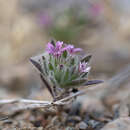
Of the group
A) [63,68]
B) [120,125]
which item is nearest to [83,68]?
[63,68]

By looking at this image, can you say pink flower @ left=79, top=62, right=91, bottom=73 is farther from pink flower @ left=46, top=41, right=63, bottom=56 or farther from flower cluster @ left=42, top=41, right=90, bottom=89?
pink flower @ left=46, top=41, right=63, bottom=56

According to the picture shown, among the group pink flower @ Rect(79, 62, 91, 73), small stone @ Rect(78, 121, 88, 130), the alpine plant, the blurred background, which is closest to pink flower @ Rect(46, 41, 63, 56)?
the alpine plant

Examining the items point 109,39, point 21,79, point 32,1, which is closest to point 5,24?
point 21,79

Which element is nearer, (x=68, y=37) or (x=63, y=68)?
(x=63, y=68)

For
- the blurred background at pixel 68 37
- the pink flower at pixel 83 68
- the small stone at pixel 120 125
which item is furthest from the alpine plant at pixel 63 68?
the blurred background at pixel 68 37

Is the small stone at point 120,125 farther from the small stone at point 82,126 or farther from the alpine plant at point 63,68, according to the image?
the alpine plant at point 63,68

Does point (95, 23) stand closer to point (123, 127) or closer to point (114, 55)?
point (114, 55)


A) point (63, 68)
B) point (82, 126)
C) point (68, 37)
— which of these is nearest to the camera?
point (63, 68)

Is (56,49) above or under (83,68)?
above

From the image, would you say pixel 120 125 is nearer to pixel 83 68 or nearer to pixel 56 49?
pixel 83 68

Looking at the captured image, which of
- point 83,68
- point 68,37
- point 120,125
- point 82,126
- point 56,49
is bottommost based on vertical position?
point 120,125
